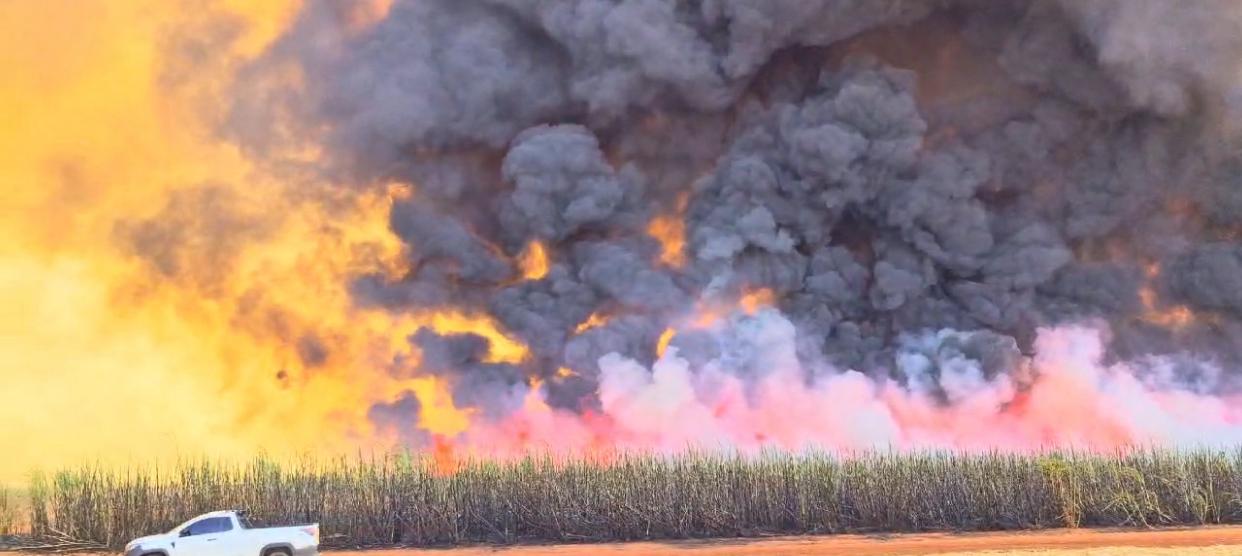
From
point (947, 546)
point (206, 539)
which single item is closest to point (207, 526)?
point (206, 539)

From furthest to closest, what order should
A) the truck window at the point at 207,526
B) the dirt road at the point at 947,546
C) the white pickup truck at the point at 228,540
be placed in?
the dirt road at the point at 947,546 → the truck window at the point at 207,526 → the white pickup truck at the point at 228,540

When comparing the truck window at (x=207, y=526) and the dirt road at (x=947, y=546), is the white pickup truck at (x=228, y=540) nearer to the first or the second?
the truck window at (x=207, y=526)

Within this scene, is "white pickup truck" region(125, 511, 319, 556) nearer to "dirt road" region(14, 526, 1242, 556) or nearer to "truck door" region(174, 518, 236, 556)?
"truck door" region(174, 518, 236, 556)

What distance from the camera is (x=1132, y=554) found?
28.7 m

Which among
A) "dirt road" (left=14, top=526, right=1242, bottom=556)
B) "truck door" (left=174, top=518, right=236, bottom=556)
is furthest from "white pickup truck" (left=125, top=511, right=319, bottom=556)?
"dirt road" (left=14, top=526, right=1242, bottom=556)

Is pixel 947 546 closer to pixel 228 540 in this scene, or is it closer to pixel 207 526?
pixel 228 540

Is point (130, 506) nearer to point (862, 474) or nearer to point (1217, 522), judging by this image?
point (862, 474)

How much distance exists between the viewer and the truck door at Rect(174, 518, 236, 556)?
27.1m

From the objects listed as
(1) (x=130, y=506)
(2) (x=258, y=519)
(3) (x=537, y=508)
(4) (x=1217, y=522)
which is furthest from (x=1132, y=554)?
(1) (x=130, y=506)

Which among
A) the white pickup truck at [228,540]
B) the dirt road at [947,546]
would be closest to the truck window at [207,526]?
the white pickup truck at [228,540]

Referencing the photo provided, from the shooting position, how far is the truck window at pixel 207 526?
27.4 metres

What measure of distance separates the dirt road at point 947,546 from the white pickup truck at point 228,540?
5.73 m

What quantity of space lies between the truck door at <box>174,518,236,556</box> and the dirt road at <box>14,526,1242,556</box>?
5.97 meters

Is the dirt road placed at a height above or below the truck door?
below
